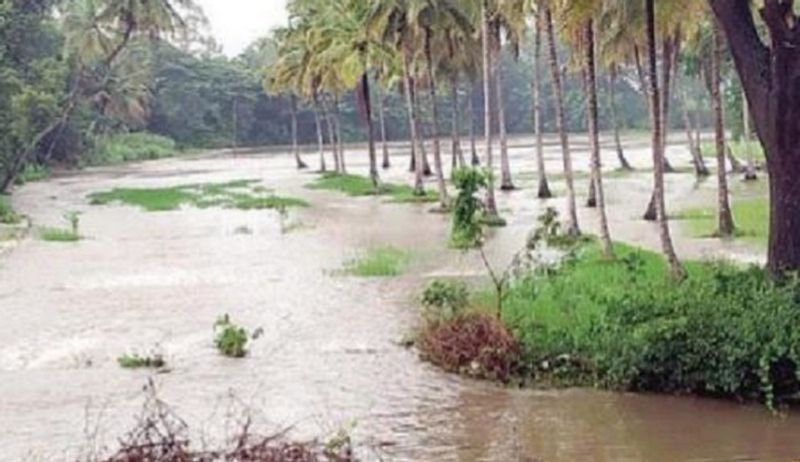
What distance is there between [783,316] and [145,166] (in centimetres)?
6496

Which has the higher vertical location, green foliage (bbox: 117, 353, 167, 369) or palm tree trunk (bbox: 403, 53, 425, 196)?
palm tree trunk (bbox: 403, 53, 425, 196)

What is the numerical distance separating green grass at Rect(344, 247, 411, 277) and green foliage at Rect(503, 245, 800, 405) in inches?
264

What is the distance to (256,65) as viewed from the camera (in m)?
106

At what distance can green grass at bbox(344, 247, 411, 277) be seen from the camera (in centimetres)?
2133

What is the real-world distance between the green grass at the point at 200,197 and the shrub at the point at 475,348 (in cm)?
2343

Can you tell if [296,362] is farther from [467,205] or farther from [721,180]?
[721,180]

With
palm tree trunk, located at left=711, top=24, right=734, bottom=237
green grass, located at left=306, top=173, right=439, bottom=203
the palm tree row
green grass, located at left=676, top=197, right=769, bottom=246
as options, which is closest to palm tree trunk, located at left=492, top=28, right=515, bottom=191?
the palm tree row

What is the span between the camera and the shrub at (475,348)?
12953 millimetres

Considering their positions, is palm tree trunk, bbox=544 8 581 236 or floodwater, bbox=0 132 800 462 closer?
floodwater, bbox=0 132 800 462

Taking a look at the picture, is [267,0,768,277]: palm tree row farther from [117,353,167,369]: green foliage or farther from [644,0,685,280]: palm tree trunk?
[117,353,167,369]: green foliage

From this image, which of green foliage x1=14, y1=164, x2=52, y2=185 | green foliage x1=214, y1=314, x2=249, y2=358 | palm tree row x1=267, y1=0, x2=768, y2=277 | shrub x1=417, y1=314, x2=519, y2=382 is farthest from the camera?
green foliage x1=14, y1=164, x2=52, y2=185

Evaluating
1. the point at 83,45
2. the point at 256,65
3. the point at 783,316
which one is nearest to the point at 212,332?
the point at 783,316

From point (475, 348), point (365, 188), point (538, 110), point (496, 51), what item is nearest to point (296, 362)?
point (475, 348)

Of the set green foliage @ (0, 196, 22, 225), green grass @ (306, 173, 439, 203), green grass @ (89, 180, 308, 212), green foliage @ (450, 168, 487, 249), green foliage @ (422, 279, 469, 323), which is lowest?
green grass @ (306, 173, 439, 203)
